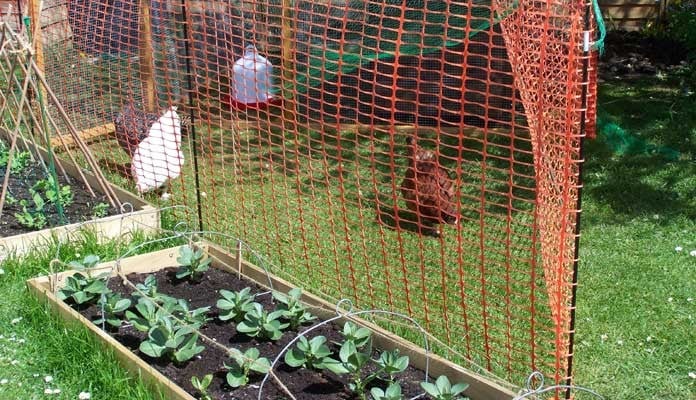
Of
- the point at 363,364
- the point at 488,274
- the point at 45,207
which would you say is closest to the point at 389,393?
the point at 363,364

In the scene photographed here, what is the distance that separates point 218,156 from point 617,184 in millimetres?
3467

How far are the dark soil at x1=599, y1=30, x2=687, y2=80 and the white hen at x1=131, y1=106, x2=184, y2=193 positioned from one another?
5.75 metres

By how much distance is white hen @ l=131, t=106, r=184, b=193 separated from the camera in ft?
19.0

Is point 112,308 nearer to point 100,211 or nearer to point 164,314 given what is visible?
point 164,314

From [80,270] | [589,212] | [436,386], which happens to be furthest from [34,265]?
[589,212]

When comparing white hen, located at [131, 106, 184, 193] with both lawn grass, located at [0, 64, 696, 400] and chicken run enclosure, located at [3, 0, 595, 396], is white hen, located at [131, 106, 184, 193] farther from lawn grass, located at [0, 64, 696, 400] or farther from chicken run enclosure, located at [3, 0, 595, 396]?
lawn grass, located at [0, 64, 696, 400]

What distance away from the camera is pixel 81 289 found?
13.1 feet

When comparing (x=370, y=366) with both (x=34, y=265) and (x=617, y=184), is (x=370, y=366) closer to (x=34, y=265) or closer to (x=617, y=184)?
(x=34, y=265)

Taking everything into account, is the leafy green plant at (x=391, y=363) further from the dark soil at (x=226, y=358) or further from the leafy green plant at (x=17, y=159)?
the leafy green plant at (x=17, y=159)

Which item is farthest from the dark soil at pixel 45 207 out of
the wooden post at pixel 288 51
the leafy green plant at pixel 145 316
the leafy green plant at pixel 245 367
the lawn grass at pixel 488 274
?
the leafy green plant at pixel 245 367

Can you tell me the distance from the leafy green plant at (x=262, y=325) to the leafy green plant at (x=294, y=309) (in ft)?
0.23

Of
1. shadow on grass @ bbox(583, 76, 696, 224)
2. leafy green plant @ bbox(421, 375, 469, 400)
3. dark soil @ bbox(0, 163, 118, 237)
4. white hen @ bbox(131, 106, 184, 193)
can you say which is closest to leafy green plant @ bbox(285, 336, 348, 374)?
leafy green plant @ bbox(421, 375, 469, 400)

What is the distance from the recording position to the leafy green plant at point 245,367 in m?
3.18

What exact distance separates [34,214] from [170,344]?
7.71 ft
